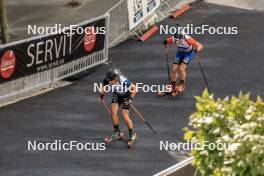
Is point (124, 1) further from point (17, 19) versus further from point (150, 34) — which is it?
point (17, 19)

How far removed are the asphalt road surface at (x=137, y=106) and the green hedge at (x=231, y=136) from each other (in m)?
5.72

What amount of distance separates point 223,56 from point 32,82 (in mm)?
6129

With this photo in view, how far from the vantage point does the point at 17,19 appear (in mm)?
23891

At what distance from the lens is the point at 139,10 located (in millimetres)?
22125

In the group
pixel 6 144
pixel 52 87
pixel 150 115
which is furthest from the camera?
pixel 52 87

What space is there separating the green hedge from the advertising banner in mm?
13250

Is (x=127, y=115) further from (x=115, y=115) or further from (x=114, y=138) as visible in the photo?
(x=114, y=138)

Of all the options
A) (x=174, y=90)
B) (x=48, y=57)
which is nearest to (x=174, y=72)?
(x=174, y=90)

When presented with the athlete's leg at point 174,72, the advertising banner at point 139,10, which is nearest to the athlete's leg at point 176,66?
the athlete's leg at point 174,72

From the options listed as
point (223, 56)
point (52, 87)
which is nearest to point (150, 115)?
point (52, 87)

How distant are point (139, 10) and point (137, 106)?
5394 mm

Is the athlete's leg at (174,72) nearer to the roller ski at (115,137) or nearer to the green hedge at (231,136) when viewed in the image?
the roller ski at (115,137)

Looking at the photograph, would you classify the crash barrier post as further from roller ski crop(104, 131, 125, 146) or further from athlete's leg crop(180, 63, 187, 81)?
roller ski crop(104, 131, 125, 146)

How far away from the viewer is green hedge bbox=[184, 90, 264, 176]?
26.2 ft
